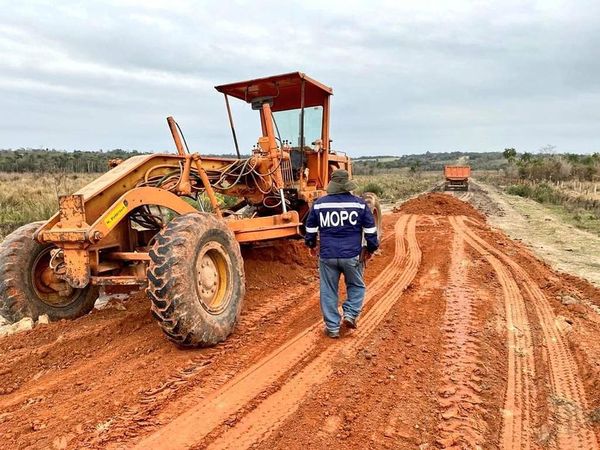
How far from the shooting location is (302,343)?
5262 millimetres

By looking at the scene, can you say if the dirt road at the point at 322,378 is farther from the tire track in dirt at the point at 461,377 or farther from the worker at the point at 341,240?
the worker at the point at 341,240

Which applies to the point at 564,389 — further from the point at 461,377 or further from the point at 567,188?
the point at 567,188

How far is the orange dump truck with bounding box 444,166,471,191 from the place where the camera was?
37.8 m

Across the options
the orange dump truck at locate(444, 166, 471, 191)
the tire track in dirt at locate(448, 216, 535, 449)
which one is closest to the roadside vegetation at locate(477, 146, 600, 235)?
the orange dump truck at locate(444, 166, 471, 191)

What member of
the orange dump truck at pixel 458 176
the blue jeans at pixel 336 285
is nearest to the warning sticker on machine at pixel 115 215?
the blue jeans at pixel 336 285

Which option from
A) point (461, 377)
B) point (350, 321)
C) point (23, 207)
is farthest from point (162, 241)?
point (23, 207)

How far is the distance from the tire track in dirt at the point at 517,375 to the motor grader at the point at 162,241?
9.09 feet

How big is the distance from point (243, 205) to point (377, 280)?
9.04ft

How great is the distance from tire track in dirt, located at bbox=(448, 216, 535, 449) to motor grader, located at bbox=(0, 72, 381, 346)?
2.77m

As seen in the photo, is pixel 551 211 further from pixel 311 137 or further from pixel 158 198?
pixel 158 198

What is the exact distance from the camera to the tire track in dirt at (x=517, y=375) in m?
3.71

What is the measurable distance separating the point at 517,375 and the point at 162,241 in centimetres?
356

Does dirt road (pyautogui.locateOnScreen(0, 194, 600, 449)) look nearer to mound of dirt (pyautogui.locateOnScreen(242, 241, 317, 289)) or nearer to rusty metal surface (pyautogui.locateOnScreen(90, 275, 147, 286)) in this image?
mound of dirt (pyautogui.locateOnScreen(242, 241, 317, 289))

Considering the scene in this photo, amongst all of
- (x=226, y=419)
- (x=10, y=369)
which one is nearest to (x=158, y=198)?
(x=10, y=369)
